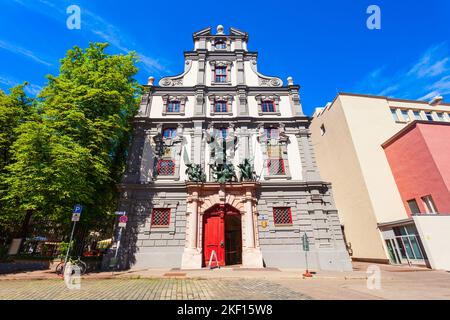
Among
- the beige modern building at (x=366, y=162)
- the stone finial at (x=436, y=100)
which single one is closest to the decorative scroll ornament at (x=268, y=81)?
the beige modern building at (x=366, y=162)

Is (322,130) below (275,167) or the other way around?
the other way around

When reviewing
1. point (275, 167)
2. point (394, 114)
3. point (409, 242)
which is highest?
point (394, 114)

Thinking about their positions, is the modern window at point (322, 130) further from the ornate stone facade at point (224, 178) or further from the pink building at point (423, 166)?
the ornate stone facade at point (224, 178)

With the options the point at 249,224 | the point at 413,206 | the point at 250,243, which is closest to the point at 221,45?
the point at 249,224

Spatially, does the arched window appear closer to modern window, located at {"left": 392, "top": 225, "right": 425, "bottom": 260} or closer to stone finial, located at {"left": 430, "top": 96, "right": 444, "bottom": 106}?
modern window, located at {"left": 392, "top": 225, "right": 425, "bottom": 260}

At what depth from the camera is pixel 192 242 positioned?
14.4m

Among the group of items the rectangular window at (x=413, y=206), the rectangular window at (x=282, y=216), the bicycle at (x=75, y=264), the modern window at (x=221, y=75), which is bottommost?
the bicycle at (x=75, y=264)

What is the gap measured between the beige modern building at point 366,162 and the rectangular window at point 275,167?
10.3 meters

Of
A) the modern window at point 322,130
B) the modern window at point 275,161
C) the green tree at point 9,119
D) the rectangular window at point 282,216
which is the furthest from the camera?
the modern window at point 322,130

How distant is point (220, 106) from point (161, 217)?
35.9 feet

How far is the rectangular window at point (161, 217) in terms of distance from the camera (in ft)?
50.1

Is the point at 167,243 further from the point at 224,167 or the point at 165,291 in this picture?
the point at 165,291

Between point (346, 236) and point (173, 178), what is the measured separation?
20.6 m

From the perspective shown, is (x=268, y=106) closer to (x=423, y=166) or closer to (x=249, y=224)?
(x=249, y=224)
